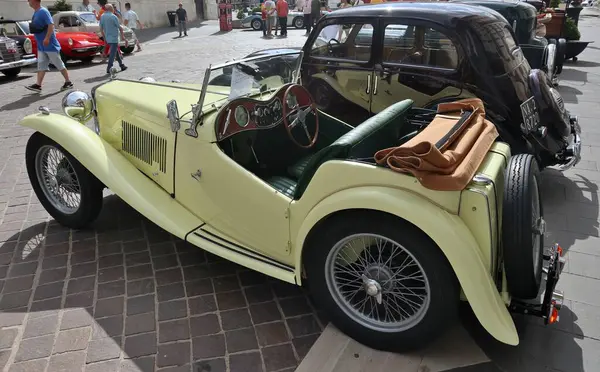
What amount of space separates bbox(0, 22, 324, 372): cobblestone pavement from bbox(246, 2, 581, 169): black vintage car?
108 inches

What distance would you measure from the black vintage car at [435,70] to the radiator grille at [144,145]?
8.66 ft

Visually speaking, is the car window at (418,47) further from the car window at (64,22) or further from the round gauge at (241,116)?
the car window at (64,22)

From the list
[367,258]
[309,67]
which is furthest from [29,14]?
[367,258]

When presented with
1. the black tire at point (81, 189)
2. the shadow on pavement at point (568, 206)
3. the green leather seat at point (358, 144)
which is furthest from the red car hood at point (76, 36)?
the shadow on pavement at point (568, 206)

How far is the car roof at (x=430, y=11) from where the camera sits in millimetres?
4629

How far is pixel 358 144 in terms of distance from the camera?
8.66 feet

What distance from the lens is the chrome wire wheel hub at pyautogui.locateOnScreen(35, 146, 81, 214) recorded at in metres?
3.73

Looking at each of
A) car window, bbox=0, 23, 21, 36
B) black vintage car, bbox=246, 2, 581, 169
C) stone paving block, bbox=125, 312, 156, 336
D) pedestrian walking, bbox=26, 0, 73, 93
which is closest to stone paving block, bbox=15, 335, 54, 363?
stone paving block, bbox=125, 312, 156, 336

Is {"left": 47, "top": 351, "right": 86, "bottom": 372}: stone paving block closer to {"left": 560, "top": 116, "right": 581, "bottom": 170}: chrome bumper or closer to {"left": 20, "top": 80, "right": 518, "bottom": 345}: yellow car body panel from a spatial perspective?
{"left": 20, "top": 80, "right": 518, "bottom": 345}: yellow car body panel

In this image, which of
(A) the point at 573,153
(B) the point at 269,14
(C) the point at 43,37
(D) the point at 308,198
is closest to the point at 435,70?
(A) the point at 573,153

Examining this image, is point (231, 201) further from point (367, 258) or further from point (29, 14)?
point (29, 14)

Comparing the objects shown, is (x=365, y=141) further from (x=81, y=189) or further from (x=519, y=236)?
(x=81, y=189)

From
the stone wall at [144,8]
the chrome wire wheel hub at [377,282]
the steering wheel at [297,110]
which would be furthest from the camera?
the stone wall at [144,8]

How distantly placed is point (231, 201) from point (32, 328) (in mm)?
1402
